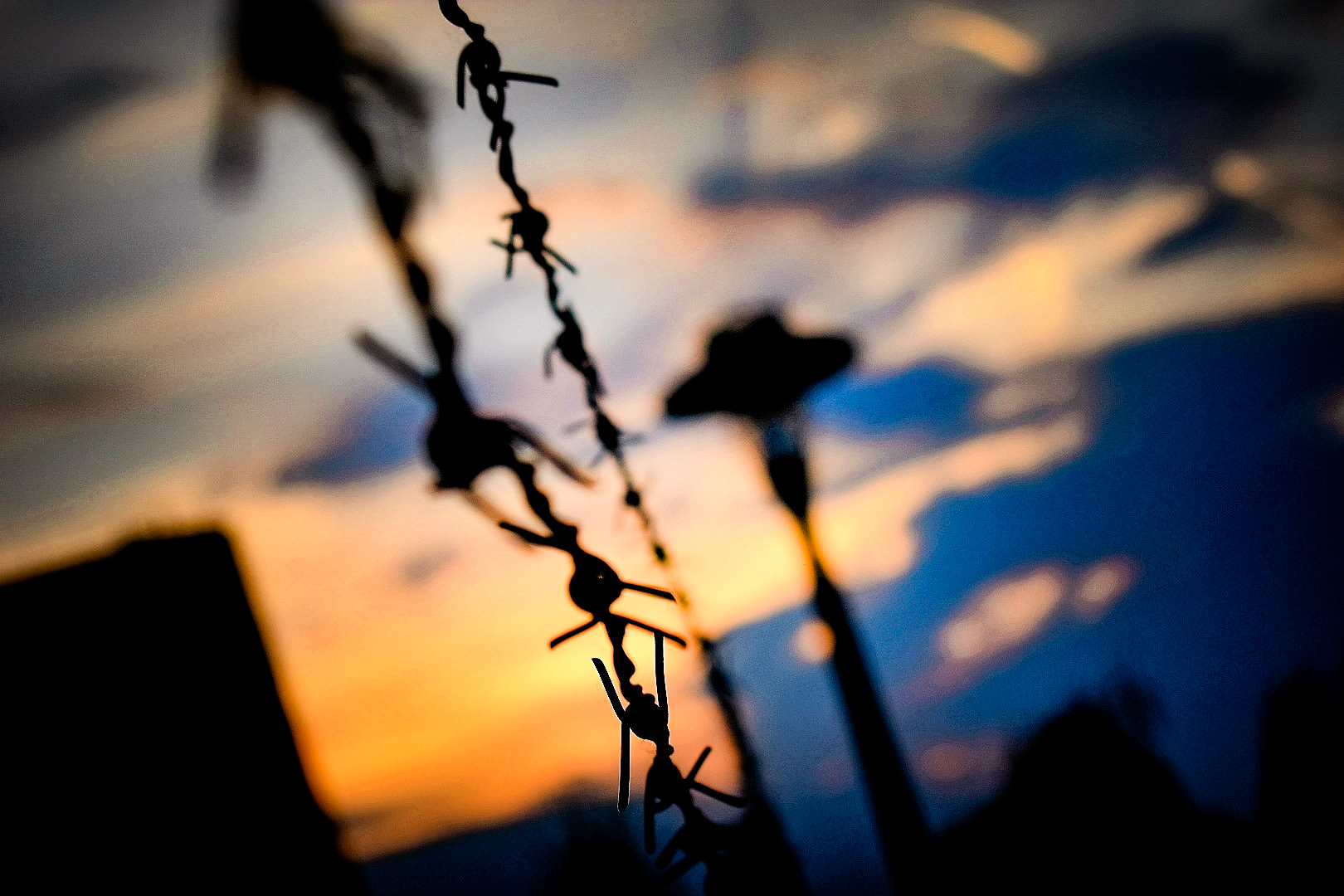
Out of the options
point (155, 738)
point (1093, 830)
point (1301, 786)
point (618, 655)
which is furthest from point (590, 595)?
point (1301, 786)

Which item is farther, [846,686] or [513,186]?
[846,686]

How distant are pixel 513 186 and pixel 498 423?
584 mm

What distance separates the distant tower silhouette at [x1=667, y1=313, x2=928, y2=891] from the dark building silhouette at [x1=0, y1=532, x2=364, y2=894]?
502 cm

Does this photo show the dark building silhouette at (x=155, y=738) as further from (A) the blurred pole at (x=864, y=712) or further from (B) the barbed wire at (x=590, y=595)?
(B) the barbed wire at (x=590, y=595)

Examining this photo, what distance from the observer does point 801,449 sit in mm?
7398

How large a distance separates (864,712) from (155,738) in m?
6.37

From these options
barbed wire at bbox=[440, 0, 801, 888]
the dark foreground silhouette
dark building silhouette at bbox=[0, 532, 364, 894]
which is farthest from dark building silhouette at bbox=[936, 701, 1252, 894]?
barbed wire at bbox=[440, 0, 801, 888]

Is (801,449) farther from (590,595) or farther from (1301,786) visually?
(1301,786)

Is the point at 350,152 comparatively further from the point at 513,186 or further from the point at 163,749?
the point at 163,749

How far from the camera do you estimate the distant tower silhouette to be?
684 centimetres

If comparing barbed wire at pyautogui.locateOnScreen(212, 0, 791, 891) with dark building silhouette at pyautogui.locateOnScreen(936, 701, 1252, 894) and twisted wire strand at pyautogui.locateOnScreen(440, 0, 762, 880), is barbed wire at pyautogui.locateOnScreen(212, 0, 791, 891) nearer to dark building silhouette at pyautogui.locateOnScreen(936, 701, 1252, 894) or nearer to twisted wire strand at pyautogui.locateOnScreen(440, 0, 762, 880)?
twisted wire strand at pyautogui.locateOnScreen(440, 0, 762, 880)

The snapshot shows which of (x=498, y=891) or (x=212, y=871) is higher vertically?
(x=212, y=871)

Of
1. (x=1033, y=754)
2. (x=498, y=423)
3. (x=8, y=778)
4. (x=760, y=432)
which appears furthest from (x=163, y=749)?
(x=1033, y=754)

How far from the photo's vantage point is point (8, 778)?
18.3ft
